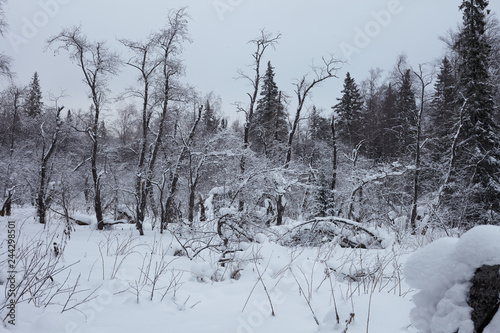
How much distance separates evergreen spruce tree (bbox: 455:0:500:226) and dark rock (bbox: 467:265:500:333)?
14.4 meters

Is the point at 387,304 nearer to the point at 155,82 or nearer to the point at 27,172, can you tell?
the point at 155,82

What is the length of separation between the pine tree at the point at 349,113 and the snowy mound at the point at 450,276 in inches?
1170

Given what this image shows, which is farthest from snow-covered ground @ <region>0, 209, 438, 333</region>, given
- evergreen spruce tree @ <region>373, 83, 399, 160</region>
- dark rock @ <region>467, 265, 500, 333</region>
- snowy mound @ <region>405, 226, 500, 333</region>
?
evergreen spruce tree @ <region>373, 83, 399, 160</region>

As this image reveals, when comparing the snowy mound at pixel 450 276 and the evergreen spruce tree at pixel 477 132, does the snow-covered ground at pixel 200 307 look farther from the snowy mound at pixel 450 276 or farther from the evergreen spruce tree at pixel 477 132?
the evergreen spruce tree at pixel 477 132

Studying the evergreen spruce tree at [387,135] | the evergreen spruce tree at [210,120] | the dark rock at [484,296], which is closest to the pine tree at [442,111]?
the evergreen spruce tree at [387,135]

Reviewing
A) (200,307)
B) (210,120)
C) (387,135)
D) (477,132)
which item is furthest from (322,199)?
(210,120)

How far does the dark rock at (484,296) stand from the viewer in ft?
3.64

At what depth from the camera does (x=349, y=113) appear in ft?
99.2

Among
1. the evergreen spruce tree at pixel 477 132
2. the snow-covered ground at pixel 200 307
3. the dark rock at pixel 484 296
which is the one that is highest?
the evergreen spruce tree at pixel 477 132

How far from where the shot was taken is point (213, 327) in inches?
86.8

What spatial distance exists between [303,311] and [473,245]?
1705 mm

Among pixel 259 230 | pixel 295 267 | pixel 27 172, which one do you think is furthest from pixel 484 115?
pixel 27 172

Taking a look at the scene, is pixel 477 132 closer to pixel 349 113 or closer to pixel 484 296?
pixel 484 296

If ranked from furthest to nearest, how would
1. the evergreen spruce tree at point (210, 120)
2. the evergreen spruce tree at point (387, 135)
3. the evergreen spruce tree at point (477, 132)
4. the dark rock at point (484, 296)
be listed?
the evergreen spruce tree at point (387, 135) → the evergreen spruce tree at point (210, 120) → the evergreen spruce tree at point (477, 132) → the dark rock at point (484, 296)
